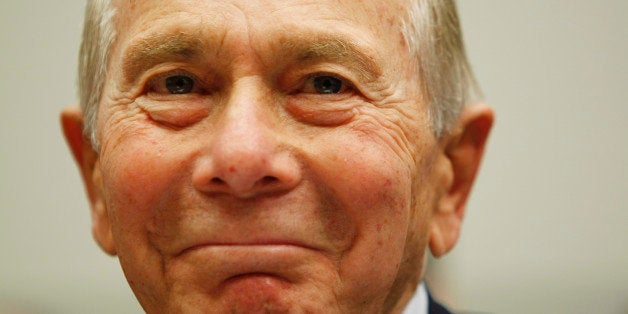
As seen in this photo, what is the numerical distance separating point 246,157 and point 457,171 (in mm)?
621

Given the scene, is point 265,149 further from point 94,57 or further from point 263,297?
point 94,57

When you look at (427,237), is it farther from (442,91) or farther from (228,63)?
(228,63)

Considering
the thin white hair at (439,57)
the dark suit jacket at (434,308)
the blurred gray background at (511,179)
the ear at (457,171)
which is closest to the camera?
the thin white hair at (439,57)

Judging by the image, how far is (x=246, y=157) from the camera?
54.0 inches

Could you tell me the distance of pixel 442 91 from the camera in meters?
1.70

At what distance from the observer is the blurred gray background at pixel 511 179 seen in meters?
3.27

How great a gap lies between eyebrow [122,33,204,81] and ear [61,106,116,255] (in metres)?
0.33

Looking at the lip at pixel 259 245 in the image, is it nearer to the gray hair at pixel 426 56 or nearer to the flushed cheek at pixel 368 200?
the flushed cheek at pixel 368 200

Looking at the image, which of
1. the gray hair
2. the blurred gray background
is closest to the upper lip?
the gray hair

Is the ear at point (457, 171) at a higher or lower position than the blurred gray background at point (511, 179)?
higher

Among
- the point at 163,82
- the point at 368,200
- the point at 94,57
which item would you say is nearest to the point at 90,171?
the point at 94,57

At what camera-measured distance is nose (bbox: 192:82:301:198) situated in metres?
1.37

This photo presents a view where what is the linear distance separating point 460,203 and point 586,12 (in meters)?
1.81

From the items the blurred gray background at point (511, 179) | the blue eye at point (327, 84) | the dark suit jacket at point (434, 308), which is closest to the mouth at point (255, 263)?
the blue eye at point (327, 84)
